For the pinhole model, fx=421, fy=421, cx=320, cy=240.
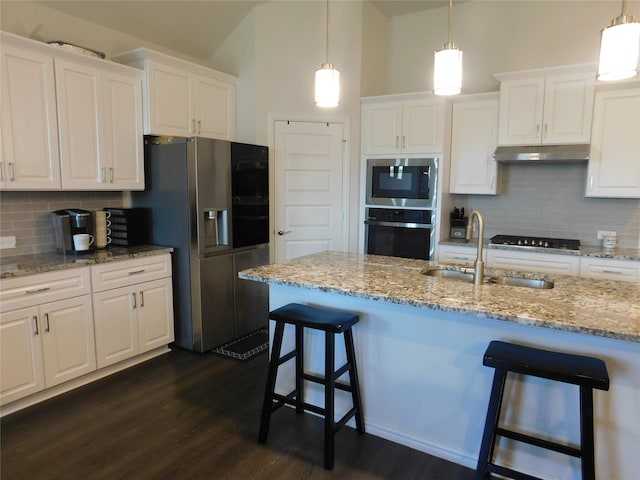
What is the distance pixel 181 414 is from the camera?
2.60 m

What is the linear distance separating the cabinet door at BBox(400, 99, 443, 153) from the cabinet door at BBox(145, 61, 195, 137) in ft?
→ 6.57

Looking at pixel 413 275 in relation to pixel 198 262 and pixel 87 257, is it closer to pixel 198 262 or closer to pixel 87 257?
pixel 198 262

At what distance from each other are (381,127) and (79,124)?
2626 millimetres

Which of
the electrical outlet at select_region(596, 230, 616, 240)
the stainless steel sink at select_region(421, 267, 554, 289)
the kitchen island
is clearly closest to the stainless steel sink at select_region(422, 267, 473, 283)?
the stainless steel sink at select_region(421, 267, 554, 289)

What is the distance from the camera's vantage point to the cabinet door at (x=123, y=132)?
3248mm

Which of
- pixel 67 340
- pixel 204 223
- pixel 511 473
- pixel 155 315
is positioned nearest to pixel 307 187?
pixel 204 223

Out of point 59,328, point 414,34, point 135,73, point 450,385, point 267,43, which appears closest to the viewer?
point 450,385

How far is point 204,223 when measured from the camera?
3.45 m

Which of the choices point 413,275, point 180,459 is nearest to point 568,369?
point 413,275

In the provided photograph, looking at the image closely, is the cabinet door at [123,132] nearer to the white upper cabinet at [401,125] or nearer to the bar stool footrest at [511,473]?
the white upper cabinet at [401,125]

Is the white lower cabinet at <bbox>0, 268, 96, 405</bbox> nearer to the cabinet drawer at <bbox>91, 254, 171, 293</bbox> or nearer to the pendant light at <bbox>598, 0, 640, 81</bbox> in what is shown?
the cabinet drawer at <bbox>91, 254, 171, 293</bbox>

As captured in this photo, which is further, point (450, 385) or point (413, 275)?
point (413, 275)

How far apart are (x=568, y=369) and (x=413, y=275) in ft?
3.18

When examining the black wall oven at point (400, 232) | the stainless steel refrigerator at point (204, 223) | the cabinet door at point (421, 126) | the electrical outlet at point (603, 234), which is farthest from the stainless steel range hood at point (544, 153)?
the stainless steel refrigerator at point (204, 223)
